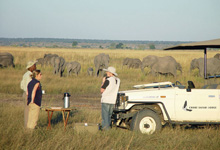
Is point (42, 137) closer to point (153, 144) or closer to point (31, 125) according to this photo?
point (31, 125)

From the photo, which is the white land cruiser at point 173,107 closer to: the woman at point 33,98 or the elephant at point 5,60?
the woman at point 33,98

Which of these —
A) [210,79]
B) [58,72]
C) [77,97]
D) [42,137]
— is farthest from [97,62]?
[42,137]

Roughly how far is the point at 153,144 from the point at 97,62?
26060mm

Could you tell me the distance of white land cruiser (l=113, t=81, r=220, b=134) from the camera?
29.6ft

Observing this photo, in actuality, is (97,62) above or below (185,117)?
above

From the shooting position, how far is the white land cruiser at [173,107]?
903cm

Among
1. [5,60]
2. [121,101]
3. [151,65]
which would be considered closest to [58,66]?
[5,60]

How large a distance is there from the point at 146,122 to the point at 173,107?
0.69 m

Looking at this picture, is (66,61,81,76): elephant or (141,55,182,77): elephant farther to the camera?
(141,55,182,77): elephant

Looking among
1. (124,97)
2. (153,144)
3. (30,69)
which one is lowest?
(153,144)

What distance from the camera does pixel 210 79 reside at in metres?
10.4

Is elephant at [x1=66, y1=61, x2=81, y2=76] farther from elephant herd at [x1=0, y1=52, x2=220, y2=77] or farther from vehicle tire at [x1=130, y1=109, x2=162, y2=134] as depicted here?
vehicle tire at [x1=130, y1=109, x2=162, y2=134]

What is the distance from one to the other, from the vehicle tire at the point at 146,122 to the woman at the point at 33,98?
218cm

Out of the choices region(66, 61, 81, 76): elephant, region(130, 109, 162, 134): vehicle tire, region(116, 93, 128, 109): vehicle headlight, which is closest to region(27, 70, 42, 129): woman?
region(116, 93, 128, 109): vehicle headlight
